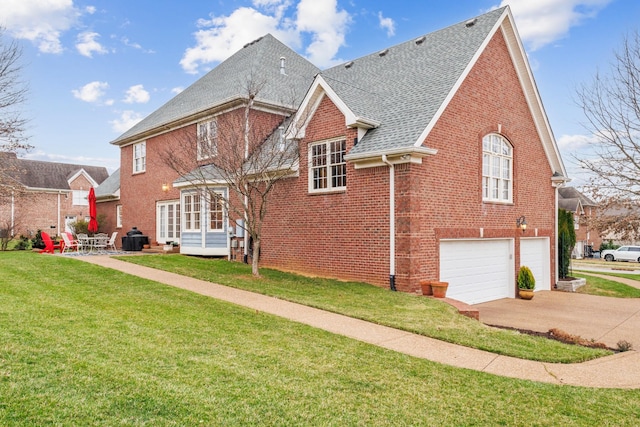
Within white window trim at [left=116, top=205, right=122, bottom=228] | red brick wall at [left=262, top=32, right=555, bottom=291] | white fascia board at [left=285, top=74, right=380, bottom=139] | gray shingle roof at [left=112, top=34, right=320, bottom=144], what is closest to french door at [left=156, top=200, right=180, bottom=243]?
gray shingle roof at [left=112, top=34, right=320, bottom=144]

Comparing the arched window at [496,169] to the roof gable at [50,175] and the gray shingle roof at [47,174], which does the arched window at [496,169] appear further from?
the gray shingle roof at [47,174]

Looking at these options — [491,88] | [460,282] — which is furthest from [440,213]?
[491,88]

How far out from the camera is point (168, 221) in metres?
22.2

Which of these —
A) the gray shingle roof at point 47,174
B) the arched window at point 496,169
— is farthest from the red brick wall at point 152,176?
the gray shingle roof at point 47,174

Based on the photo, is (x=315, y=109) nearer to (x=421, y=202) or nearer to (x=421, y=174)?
(x=421, y=174)

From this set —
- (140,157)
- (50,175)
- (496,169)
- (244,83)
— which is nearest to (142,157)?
(140,157)

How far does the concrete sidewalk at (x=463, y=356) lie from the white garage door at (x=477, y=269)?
5.45m

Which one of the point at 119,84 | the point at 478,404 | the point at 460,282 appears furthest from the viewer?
the point at 119,84

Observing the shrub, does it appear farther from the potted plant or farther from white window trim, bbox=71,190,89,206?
white window trim, bbox=71,190,89,206

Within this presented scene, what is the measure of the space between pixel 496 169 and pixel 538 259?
15.7ft

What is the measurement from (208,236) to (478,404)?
15051mm

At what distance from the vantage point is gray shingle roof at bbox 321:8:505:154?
12.3 m

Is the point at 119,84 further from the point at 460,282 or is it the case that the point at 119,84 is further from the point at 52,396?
the point at 52,396

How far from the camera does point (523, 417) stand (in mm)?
Result: 4398
